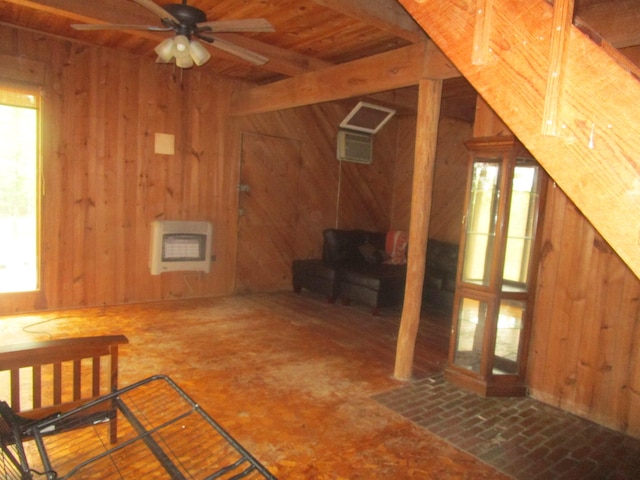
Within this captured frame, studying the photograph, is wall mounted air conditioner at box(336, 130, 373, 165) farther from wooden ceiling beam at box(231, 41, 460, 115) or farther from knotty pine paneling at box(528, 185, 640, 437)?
knotty pine paneling at box(528, 185, 640, 437)

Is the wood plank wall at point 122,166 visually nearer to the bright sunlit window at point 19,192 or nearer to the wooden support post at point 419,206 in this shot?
the bright sunlit window at point 19,192

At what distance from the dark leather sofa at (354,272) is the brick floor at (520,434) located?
1.86 meters

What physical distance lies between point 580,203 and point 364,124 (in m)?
5.72

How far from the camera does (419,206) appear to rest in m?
3.25

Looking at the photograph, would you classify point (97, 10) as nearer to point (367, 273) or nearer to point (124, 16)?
point (124, 16)

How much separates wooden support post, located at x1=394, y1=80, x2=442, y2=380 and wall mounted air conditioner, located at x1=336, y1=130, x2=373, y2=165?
3.31 metres

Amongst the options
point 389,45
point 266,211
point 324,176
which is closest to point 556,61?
point 389,45

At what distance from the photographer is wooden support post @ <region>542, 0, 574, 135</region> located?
2.96 feet

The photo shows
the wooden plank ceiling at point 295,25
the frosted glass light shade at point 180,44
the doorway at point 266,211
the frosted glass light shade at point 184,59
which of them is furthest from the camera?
the doorway at point 266,211

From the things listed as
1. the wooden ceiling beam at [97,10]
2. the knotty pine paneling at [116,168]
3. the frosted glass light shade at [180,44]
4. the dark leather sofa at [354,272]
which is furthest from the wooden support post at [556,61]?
the knotty pine paneling at [116,168]

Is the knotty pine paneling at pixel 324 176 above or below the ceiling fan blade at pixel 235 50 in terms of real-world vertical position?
below

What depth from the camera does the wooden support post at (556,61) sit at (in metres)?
0.90

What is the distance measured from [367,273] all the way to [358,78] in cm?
230

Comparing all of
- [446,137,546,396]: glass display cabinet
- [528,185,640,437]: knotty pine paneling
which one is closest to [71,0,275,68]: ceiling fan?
[446,137,546,396]: glass display cabinet
